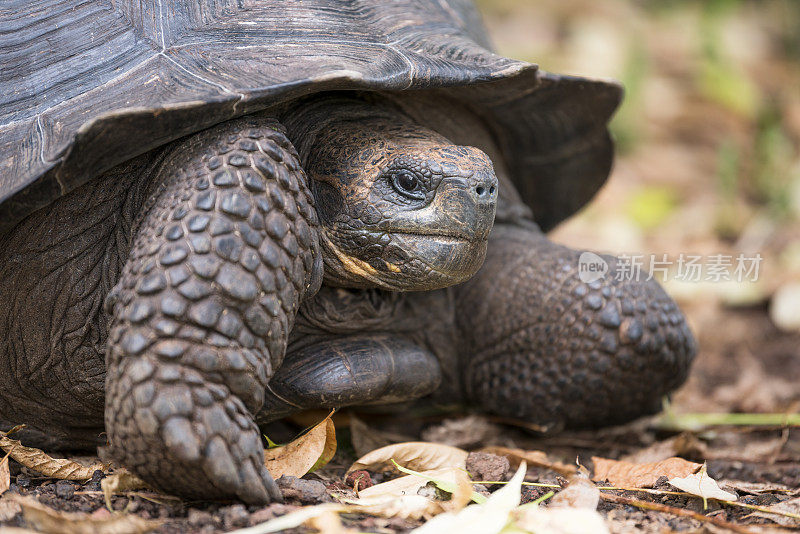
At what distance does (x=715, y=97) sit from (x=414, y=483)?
6.29 meters

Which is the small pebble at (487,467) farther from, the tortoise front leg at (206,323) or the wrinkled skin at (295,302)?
the tortoise front leg at (206,323)

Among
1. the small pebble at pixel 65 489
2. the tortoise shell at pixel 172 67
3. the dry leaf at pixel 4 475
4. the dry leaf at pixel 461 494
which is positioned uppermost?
the tortoise shell at pixel 172 67

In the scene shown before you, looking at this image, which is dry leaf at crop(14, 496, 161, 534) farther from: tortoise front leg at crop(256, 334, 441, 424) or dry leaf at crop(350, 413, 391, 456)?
dry leaf at crop(350, 413, 391, 456)

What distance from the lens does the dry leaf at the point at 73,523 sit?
1689 mm

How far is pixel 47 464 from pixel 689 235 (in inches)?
185

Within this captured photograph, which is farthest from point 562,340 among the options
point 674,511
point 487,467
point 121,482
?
point 121,482

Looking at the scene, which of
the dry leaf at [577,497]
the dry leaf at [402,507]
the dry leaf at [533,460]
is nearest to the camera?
the dry leaf at [402,507]

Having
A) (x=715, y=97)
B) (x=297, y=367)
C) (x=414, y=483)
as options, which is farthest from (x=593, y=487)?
(x=715, y=97)

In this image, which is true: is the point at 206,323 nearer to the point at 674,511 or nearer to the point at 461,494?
the point at 461,494

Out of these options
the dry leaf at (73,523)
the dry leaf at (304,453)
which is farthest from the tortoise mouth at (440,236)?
the dry leaf at (73,523)

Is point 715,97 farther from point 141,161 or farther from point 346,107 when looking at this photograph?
point 141,161

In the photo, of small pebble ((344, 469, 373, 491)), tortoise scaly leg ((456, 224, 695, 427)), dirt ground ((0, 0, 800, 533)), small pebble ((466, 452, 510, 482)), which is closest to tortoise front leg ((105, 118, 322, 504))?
dirt ground ((0, 0, 800, 533))

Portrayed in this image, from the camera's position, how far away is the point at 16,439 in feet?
7.89

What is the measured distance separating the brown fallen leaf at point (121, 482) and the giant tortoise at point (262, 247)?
104 millimetres
